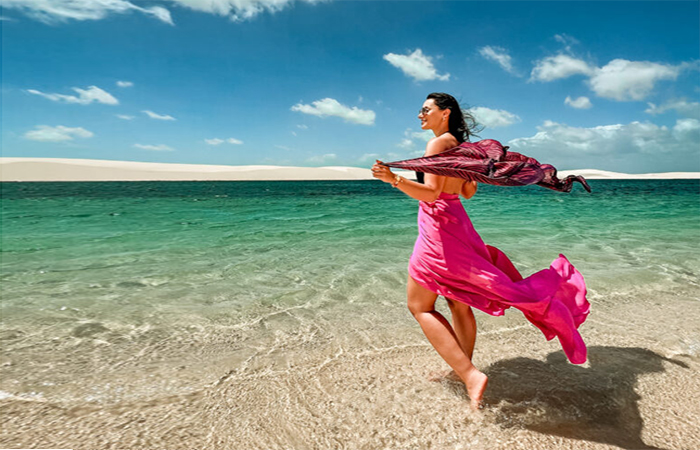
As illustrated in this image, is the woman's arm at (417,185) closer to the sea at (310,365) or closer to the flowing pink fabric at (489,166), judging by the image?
the flowing pink fabric at (489,166)

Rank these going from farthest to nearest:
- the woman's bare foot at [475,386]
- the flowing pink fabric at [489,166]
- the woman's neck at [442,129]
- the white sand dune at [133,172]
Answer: the white sand dune at [133,172]
the woman's neck at [442,129]
the woman's bare foot at [475,386]
the flowing pink fabric at [489,166]

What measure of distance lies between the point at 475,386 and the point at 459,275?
2.57 ft

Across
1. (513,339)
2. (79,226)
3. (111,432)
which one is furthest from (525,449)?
(79,226)

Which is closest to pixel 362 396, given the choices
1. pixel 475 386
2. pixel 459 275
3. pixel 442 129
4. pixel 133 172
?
pixel 475 386

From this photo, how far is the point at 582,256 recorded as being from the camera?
7.80m

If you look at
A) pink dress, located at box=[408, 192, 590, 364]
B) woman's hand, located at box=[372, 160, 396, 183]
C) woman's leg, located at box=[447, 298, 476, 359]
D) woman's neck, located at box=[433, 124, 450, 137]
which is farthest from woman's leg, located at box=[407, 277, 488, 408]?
woman's neck, located at box=[433, 124, 450, 137]

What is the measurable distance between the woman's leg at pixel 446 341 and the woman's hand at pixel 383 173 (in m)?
0.81

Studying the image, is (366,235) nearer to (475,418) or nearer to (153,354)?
(153,354)

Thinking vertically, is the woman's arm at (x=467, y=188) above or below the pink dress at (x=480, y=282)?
above

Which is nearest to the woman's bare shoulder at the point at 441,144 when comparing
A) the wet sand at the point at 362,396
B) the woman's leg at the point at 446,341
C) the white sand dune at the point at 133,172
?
the woman's leg at the point at 446,341

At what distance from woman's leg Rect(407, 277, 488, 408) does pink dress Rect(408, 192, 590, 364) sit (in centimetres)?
12

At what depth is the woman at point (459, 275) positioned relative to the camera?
95.7 inches

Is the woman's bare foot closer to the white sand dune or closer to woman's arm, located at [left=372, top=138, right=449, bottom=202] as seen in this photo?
woman's arm, located at [left=372, top=138, right=449, bottom=202]

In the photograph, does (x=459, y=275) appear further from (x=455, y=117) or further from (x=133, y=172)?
(x=133, y=172)
